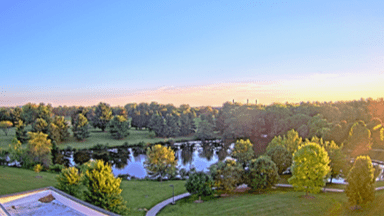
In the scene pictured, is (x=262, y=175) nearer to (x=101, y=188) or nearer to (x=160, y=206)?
(x=160, y=206)

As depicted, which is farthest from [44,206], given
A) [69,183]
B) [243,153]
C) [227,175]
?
[243,153]

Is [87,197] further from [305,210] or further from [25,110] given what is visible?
[25,110]

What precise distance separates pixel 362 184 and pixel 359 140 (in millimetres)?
40890

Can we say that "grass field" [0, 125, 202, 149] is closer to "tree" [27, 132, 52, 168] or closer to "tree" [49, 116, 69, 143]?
"tree" [49, 116, 69, 143]

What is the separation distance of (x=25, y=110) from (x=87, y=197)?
106 meters

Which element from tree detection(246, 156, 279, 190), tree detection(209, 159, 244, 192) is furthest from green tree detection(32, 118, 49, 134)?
tree detection(246, 156, 279, 190)

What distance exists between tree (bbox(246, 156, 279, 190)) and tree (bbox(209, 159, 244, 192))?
170 centimetres

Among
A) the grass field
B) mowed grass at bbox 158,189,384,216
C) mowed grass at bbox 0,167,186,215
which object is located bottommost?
the grass field

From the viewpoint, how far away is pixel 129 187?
4166 centimetres

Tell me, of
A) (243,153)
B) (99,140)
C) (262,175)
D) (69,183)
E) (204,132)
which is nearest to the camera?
(69,183)

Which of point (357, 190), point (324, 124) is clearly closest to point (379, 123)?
point (324, 124)

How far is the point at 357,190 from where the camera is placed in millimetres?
25719

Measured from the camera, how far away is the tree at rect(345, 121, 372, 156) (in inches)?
2304

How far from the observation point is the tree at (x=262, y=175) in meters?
35.9
